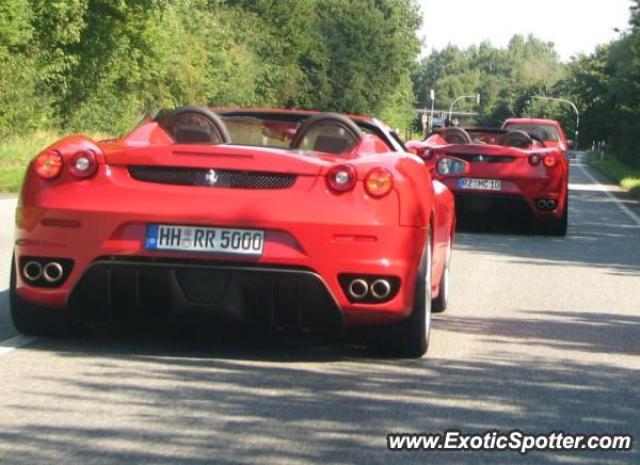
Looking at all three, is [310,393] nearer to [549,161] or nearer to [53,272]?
[53,272]

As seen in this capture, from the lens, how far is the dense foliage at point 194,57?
42.3 meters

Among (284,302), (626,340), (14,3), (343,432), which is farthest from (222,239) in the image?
(14,3)

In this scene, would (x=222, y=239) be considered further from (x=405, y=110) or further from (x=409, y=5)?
(x=405, y=110)

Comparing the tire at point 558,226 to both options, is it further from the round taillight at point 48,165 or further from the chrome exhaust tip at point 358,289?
the round taillight at point 48,165

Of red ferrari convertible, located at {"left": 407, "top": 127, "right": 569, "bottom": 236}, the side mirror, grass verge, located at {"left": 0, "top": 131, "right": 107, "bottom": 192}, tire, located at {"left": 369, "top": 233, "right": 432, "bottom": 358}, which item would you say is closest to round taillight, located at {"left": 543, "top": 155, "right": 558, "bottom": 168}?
red ferrari convertible, located at {"left": 407, "top": 127, "right": 569, "bottom": 236}

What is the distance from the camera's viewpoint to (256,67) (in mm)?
78875

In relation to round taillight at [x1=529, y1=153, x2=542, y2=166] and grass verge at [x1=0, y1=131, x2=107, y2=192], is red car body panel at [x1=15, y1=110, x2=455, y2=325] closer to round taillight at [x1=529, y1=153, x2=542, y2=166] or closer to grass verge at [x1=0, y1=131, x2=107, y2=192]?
round taillight at [x1=529, y1=153, x2=542, y2=166]

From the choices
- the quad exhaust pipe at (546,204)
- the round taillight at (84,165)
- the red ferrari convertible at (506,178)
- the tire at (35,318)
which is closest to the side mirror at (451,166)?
the red ferrari convertible at (506,178)

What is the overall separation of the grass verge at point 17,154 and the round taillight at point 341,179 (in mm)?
16847

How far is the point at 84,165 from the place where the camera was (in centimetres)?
663

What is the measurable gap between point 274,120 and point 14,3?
3142 cm

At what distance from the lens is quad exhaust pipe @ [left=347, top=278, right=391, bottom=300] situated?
6.56 m

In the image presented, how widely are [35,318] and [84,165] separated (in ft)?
2.80

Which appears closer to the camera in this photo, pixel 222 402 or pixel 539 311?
pixel 222 402
